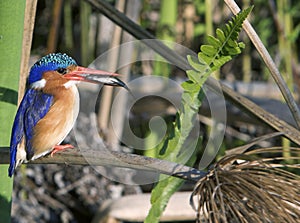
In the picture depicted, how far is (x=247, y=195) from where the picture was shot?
1.10m

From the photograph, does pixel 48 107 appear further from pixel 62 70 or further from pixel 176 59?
pixel 176 59

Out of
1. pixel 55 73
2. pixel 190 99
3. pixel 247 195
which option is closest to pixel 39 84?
pixel 55 73

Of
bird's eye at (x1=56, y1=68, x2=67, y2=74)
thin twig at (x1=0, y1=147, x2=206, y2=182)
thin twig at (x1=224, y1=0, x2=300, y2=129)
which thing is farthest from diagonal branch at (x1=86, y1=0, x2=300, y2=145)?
thin twig at (x1=0, y1=147, x2=206, y2=182)

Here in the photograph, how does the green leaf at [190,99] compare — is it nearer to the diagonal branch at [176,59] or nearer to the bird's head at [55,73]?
the diagonal branch at [176,59]

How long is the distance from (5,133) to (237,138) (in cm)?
194

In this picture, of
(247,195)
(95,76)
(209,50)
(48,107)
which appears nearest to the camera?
(247,195)

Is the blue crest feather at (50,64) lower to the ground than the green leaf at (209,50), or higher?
lower

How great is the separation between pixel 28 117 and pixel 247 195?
0.57 m

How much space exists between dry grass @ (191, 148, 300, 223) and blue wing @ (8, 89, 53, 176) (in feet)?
1.31

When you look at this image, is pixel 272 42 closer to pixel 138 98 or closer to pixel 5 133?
pixel 138 98

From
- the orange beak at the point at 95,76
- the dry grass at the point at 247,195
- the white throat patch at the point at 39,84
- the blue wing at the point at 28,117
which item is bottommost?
the dry grass at the point at 247,195

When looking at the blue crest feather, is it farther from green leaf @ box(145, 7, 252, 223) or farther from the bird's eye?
green leaf @ box(145, 7, 252, 223)

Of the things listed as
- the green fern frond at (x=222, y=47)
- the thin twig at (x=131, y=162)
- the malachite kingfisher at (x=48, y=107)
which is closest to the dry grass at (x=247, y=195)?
the thin twig at (x=131, y=162)

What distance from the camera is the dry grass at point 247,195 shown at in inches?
43.1
